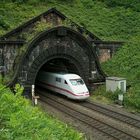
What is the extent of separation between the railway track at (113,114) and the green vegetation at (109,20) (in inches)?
81.0

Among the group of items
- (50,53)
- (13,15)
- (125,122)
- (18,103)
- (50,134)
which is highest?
(13,15)

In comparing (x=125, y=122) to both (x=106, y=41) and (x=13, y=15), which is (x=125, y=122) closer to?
(x=106, y=41)

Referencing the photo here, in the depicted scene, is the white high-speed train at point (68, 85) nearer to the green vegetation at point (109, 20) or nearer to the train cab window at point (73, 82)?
the train cab window at point (73, 82)

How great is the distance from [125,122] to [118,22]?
75.6ft

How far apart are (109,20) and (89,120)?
75.4 feet

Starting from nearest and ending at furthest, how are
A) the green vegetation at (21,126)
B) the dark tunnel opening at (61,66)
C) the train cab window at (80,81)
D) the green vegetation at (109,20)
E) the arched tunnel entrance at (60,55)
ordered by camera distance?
the green vegetation at (21,126) < the arched tunnel entrance at (60,55) < the train cab window at (80,81) < the dark tunnel opening at (61,66) < the green vegetation at (109,20)

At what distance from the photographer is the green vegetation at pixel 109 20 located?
31.0m

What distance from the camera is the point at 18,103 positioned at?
34.1 ft

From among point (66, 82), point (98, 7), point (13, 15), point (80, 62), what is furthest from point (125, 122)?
point (98, 7)

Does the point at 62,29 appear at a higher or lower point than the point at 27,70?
higher

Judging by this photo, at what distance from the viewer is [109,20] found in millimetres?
41844

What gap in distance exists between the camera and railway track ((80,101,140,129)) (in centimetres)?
2114

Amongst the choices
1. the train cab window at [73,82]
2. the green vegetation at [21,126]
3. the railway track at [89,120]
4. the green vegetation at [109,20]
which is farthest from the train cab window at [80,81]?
the green vegetation at [21,126]

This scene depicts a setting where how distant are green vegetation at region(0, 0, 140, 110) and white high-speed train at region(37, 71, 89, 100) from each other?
9.13ft
